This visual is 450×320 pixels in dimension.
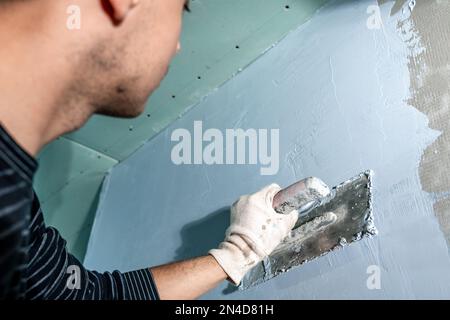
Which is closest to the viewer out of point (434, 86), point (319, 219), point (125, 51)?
point (125, 51)

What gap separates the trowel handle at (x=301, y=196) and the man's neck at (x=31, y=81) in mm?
582

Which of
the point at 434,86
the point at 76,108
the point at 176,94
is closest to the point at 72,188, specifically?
the point at 176,94

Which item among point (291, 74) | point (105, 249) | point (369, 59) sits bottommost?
point (105, 249)

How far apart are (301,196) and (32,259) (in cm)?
68

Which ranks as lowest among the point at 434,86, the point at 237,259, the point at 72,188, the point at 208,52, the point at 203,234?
the point at 237,259

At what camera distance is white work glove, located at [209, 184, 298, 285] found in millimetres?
1194

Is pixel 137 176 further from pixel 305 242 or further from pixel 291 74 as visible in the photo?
pixel 305 242

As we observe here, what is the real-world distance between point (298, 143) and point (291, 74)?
262 mm

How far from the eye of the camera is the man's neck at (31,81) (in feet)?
2.46

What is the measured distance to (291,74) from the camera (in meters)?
1.44

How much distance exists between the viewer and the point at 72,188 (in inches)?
85.7

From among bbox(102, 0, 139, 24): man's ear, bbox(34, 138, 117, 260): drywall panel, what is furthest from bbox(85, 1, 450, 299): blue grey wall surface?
bbox(102, 0, 139, 24): man's ear

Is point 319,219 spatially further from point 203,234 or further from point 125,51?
point 125,51
